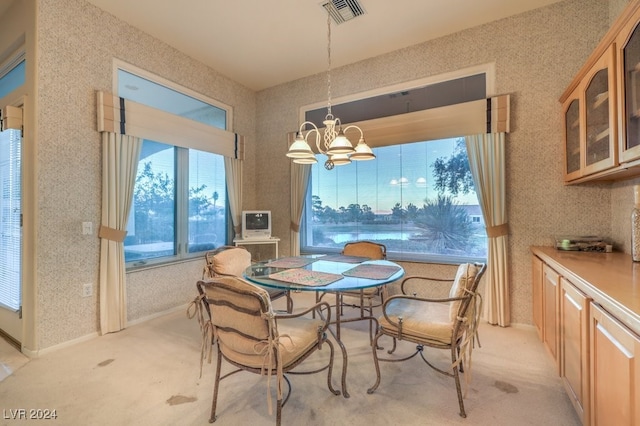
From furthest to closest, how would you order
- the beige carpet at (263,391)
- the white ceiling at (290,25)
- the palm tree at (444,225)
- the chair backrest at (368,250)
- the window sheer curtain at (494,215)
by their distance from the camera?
1. the palm tree at (444,225)
2. the chair backrest at (368,250)
3. the window sheer curtain at (494,215)
4. the white ceiling at (290,25)
5. the beige carpet at (263,391)

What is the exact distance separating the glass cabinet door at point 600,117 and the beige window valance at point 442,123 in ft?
2.72

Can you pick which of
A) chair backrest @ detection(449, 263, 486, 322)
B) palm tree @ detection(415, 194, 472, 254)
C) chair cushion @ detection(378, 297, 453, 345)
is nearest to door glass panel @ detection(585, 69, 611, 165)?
chair backrest @ detection(449, 263, 486, 322)

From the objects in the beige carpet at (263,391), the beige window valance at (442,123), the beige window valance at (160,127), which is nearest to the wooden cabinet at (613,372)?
the beige carpet at (263,391)

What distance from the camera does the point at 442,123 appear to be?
3.27 m

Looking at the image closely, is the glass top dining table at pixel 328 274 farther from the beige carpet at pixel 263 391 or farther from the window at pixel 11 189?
the window at pixel 11 189

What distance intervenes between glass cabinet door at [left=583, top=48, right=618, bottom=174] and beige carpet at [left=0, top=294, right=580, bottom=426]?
1575 mm

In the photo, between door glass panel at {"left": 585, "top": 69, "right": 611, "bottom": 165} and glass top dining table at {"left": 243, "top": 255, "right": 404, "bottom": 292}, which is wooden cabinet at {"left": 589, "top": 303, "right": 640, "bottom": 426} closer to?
glass top dining table at {"left": 243, "top": 255, "right": 404, "bottom": 292}

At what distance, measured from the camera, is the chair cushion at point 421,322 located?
1.82m

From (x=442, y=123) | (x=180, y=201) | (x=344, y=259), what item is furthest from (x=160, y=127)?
(x=442, y=123)

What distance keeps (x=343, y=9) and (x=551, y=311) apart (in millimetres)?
3182

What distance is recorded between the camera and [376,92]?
12.3 ft

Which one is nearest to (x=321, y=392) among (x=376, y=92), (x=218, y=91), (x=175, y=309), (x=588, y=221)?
(x=175, y=309)

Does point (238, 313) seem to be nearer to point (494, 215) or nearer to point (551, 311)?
point (551, 311)

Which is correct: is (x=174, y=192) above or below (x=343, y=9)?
below
